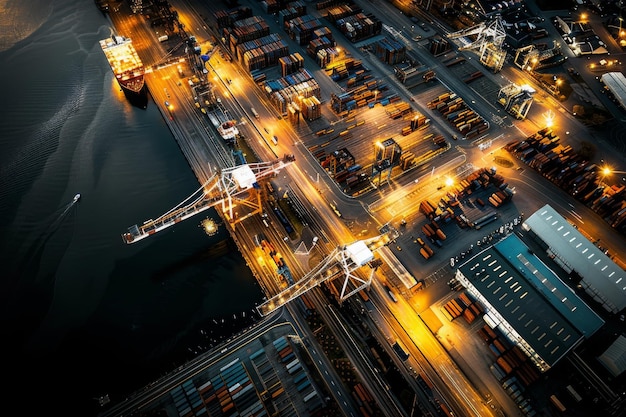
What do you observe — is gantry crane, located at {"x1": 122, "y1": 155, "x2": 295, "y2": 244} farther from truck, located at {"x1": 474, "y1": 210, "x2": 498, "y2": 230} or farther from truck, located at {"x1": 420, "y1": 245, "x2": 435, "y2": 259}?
truck, located at {"x1": 474, "y1": 210, "x2": 498, "y2": 230}

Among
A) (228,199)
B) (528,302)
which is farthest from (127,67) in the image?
(528,302)

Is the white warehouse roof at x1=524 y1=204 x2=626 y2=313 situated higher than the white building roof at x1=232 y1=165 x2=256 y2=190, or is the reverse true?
the white building roof at x1=232 y1=165 x2=256 y2=190

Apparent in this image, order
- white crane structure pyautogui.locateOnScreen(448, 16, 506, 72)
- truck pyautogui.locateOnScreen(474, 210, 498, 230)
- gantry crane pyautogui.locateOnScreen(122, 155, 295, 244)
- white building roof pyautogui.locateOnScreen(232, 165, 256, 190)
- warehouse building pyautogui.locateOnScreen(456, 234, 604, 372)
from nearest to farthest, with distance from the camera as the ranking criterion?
1. warehouse building pyautogui.locateOnScreen(456, 234, 604, 372)
2. white building roof pyautogui.locateOnScreen(232, 165, 256, 190)
3. gantry crane pyautogui.locateOnScreen(122, 155, 295, 244)
4. truck pyautogui.locateOnScreen(474, 210, 498, 230)
5. white crane structure pyautogui.locateOnScreen(448, 16, 506, 72)

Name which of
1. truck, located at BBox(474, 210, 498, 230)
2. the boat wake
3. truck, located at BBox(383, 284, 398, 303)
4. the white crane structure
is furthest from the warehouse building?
the boat wake

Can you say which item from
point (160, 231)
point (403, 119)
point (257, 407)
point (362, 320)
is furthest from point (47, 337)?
point (403, 119)

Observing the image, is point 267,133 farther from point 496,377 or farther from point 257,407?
point 496,377
